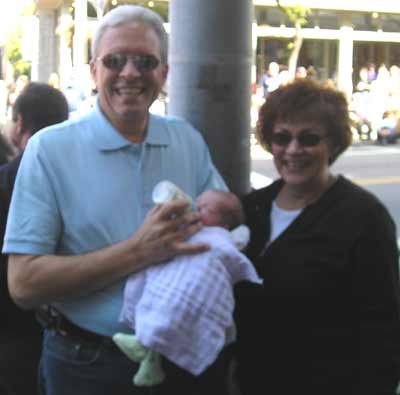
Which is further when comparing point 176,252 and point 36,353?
point 36,353

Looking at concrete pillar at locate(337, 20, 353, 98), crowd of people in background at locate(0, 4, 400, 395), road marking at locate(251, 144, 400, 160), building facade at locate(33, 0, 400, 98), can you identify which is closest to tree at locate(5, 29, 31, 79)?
building facade at locate(33, 0, 400, 98)

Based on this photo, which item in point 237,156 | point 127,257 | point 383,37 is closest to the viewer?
point 127,257

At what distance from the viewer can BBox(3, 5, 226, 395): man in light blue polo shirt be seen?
7.63 feet

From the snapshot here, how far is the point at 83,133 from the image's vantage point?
8.05 feet

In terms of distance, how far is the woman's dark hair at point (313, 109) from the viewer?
267 cm

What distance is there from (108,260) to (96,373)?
44cm

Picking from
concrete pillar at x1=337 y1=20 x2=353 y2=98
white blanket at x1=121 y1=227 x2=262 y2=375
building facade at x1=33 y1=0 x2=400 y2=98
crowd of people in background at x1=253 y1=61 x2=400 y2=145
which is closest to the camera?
white blanket at x1=121 y1=227 x2=262 y2=375

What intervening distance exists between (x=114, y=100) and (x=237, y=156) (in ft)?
3.05

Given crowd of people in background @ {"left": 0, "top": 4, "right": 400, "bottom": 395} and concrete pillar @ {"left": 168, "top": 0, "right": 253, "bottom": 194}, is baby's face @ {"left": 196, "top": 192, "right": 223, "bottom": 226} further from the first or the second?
concrete pillar @ {"left": 168, "top": 0, "right": 253, "bottom": 194}

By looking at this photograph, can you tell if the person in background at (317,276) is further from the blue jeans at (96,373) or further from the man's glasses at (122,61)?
the man's glasses at (122,61)

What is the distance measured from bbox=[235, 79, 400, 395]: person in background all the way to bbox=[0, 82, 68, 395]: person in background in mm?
1112

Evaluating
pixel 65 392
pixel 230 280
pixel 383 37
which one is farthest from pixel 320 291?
pixel 383 37

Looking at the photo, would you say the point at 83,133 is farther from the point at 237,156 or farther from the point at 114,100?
the point at 237,156

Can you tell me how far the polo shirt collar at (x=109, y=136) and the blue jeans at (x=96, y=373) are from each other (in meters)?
0.68
